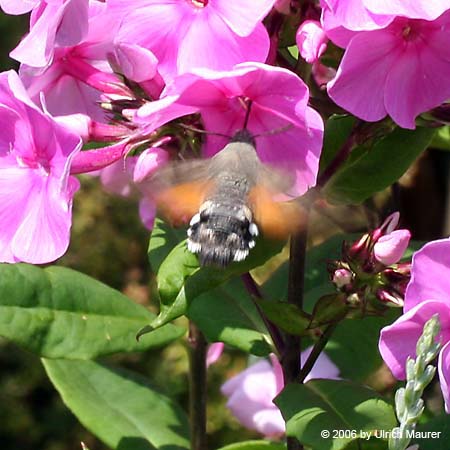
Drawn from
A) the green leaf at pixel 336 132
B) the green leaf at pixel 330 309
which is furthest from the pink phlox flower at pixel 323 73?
the green leaf at pixel 330 309

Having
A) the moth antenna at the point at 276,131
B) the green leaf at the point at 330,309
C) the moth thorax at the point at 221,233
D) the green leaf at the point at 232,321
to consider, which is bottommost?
the green leaf at the point at 232,321

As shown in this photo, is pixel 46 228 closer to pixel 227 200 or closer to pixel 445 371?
pixel 227 200

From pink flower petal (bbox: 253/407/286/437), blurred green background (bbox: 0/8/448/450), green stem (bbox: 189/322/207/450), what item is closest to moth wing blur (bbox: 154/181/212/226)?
green stem (bbox: 189/322/207/450)

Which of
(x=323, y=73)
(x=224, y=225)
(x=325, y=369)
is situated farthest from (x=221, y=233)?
(x=325, y=369)

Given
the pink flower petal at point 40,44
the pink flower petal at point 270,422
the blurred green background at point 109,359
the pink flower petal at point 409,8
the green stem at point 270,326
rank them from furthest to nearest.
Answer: the blurred green background at point 109,359
the pink flower petal at point 270,422
the green stem at point 270,326
the pink flower petal at point 40,44
the pink flower petal at point 409,8

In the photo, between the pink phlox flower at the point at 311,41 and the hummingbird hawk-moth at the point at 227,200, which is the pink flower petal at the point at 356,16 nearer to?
the pink phlox flower at the point at 311,41

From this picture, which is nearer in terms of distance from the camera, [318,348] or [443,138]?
[318,348]
